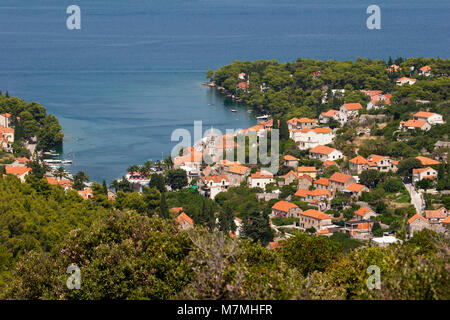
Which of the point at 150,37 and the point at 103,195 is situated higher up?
the point at 150,37

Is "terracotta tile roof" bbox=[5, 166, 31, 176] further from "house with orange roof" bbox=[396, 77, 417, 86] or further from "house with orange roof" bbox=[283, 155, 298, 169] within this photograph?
"house with orange roof" bbox=[396, 77, 417, 86]

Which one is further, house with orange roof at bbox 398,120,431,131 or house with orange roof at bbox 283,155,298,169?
house with orange roof at bbox 398,120,431,131

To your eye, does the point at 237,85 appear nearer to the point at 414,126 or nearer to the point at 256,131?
the point at 256,131

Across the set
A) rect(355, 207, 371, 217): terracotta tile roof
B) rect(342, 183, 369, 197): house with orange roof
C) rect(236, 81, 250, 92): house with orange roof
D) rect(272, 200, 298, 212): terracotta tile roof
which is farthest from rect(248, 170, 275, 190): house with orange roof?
rect(236, 81, 250, 92): house with orange roof

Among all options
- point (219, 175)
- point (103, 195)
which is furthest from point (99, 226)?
point (219, 175)

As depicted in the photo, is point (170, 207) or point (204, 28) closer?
point (170, 207)

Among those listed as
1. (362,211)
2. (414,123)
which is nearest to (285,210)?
(362,211)
